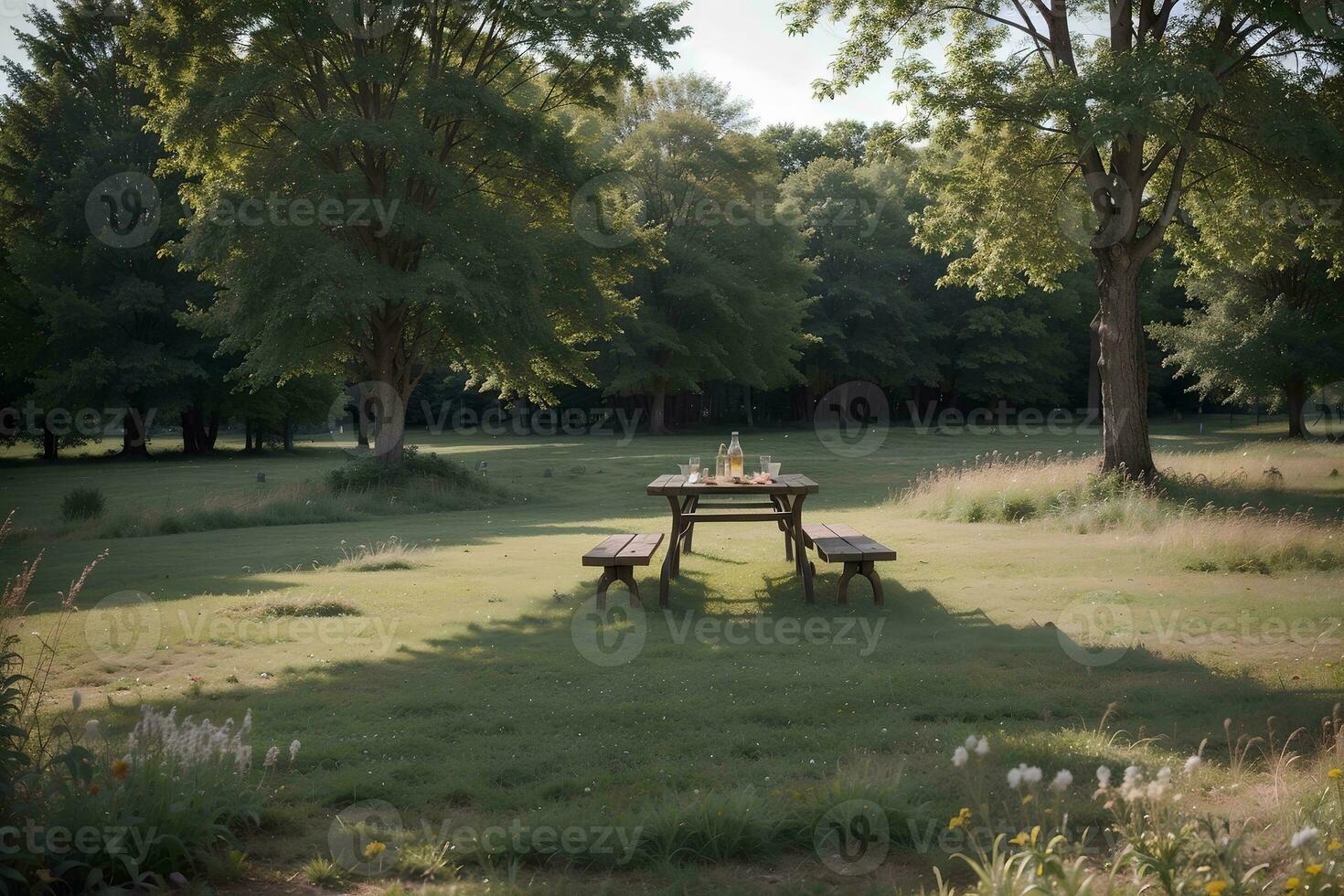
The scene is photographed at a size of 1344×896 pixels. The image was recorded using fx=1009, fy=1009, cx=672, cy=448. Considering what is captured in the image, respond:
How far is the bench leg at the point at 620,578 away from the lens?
10.2 metres

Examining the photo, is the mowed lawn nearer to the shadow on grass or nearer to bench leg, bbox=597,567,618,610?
the shadow on grass

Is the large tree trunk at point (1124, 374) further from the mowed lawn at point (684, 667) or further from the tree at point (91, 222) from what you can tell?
the tree at point (91, 222)

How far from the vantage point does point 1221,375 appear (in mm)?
36125

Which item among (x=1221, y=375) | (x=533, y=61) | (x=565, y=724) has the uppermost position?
(x=533, y=61)

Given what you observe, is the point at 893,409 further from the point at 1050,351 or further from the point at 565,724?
the point at 565,724

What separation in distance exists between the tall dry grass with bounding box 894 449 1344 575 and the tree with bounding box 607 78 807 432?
26.0 meters

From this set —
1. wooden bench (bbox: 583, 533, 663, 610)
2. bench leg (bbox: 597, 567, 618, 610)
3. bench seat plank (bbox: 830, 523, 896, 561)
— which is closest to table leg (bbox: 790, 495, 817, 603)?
bench seat plank (bbox: 830, 523, 896, 561)

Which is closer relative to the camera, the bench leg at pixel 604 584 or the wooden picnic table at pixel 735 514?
the bench leg at pixel 604 584

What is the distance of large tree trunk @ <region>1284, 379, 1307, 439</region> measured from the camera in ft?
121

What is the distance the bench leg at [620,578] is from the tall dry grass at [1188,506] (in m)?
6.86

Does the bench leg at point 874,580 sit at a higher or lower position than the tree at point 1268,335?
lower

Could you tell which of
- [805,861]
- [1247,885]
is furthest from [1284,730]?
[805,861]

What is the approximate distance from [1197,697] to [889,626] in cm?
312

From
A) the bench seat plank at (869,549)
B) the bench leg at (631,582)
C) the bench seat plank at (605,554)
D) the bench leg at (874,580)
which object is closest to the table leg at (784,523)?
the bench seat plank at (869,549)
